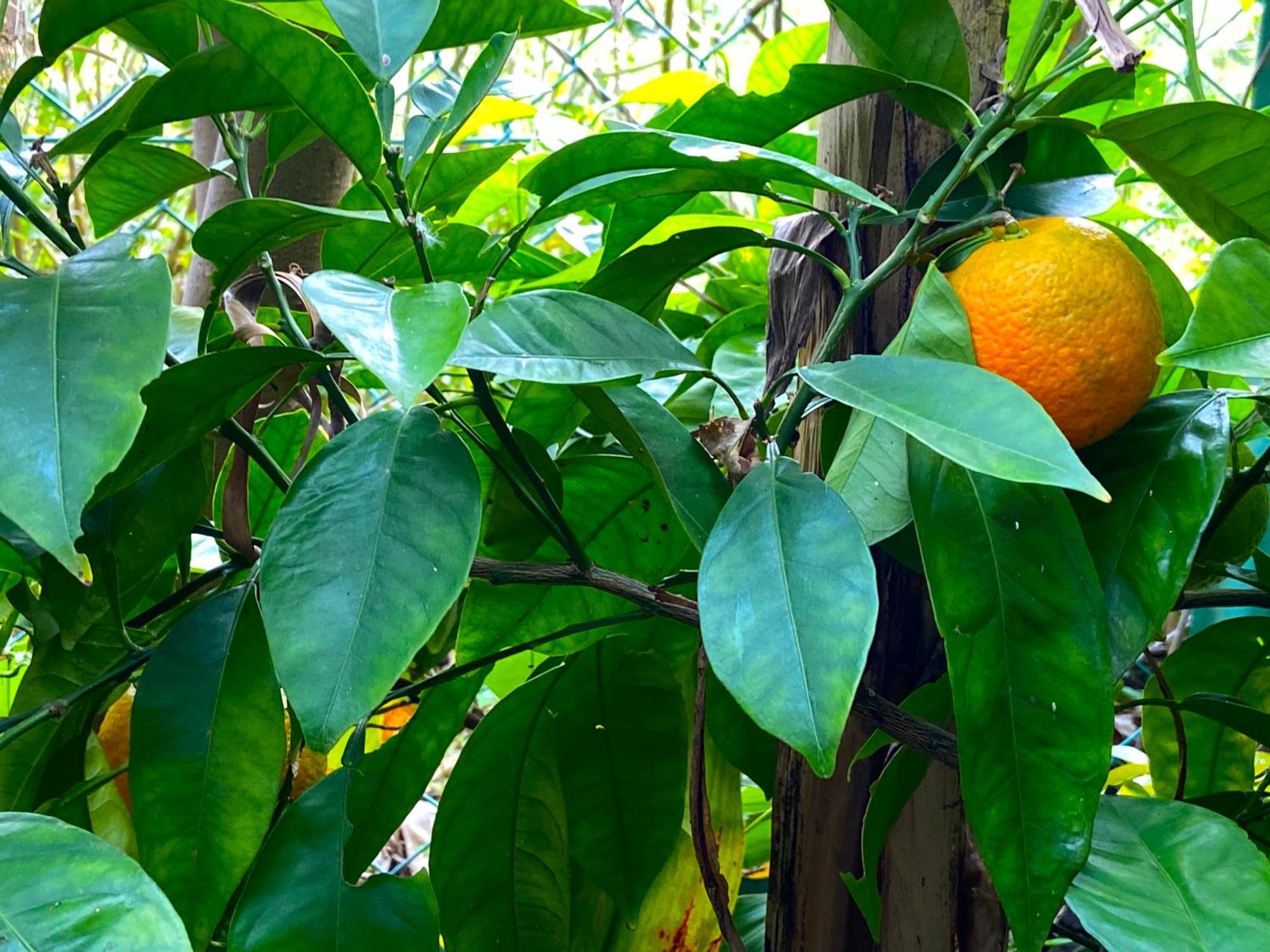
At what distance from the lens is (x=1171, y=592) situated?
1.33 feet

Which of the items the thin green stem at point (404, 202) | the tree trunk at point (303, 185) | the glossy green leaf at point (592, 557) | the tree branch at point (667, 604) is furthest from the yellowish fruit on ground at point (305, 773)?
the tree trunk at point (303, 185)

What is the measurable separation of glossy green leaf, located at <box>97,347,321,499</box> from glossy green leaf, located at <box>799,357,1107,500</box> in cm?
20

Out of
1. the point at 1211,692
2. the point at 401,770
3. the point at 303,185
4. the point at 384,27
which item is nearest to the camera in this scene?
the point at 384,27

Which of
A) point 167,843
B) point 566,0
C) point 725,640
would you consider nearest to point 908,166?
point 566,0

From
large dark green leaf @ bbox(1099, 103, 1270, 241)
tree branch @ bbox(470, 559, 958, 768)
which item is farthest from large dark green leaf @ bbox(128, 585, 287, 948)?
large dark green leaf @ bbox(1099, 103, 1270, 241)

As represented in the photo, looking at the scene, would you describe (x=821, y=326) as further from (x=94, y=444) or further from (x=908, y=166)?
(x=94, y=444)

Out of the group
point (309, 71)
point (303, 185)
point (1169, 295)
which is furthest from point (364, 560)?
point (303, 185)

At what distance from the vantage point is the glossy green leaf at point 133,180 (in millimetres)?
555

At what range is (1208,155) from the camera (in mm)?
447

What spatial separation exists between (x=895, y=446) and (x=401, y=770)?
0.27 m

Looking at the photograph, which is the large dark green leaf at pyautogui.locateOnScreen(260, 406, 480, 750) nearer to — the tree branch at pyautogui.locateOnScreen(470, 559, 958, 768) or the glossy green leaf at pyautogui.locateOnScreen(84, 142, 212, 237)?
the tree branch at pyautogui.locateOnScreen(470, 559, 958, 768)

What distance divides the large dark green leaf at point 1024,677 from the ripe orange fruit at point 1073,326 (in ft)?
0.16

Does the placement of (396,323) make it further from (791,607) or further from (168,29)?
(168,29)

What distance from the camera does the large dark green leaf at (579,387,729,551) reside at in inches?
15.8
